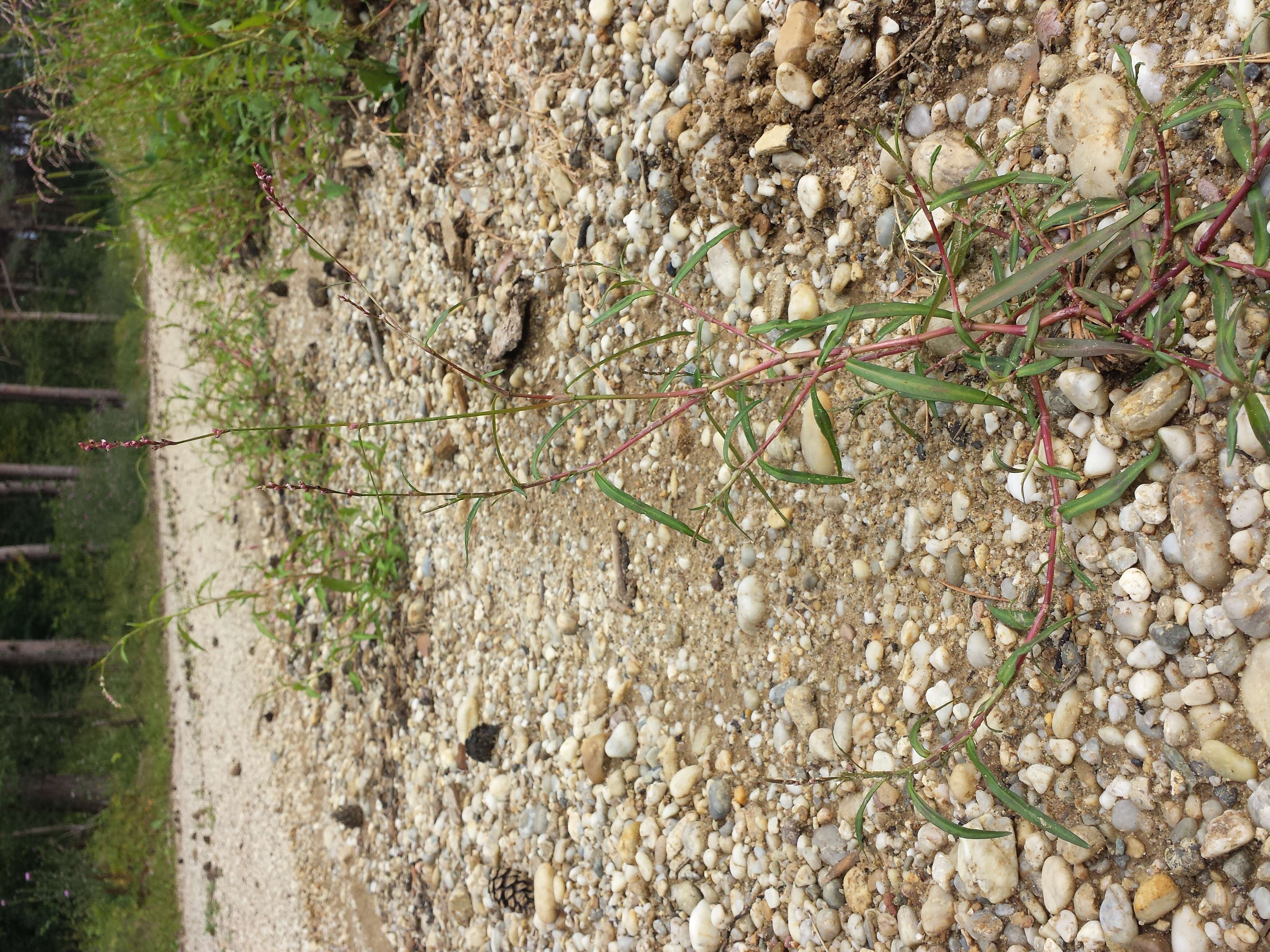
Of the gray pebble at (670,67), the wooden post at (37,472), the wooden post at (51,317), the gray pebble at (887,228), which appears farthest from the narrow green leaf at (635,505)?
the wooden post at (51,317)

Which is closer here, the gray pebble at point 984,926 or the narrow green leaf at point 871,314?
the narrow green leaf at point 871,314

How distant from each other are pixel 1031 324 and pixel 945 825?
0.81 metres

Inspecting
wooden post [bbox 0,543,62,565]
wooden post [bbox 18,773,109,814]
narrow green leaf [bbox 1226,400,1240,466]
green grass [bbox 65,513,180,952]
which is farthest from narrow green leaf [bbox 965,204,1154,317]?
wooden post [bbox 0,543,62,565]

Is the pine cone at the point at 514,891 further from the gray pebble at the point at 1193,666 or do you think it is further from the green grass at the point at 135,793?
the green grass at the point at 135,793

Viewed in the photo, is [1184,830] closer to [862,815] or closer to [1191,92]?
[862,815]

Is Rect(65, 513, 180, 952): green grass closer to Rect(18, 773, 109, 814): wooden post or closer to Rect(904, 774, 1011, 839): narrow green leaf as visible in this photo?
Rect(18, 773, 109, 814): wooden post

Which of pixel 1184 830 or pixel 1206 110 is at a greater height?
pixel 1206 110

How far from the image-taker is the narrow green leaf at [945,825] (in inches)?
51.6

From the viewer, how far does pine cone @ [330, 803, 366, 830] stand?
333 centimetres

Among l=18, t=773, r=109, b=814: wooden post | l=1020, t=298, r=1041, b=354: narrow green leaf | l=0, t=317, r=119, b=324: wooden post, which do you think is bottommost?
l=18, t=773, r=109, b=814: wooden post

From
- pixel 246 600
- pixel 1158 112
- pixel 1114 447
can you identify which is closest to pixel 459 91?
pixel 1158 112

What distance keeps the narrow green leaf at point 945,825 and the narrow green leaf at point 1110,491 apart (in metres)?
0.52

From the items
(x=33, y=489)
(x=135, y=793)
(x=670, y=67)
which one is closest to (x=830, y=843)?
(x=670, y=67)

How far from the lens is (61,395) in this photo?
8258 millimetres
